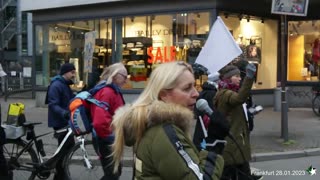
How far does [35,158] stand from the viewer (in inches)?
305

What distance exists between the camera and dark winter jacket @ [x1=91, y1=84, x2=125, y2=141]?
5922 mm

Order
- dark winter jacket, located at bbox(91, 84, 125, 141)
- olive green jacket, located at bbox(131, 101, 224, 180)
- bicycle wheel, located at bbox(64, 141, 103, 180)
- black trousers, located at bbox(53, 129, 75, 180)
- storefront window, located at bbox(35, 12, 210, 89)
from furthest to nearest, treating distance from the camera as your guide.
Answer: storefront window, located at bbox(35, 12, 210, 89), black trousers, located at bbox(53, 129, 75, 180), bicycle wheel, located at bbox(64, 141, 103, 180), dark winter jacket, located at bbox(91, 84, 125, 141), olive green jacket, located at bbox(131, 101, 224, 180)

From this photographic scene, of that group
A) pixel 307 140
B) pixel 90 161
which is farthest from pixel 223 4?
pixel 90 161

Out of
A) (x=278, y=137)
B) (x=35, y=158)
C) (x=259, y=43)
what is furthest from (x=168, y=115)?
(x=259, y=43)

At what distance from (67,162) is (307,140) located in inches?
256

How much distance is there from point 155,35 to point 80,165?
1076cm

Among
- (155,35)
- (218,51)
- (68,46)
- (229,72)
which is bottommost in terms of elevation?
(229,72)

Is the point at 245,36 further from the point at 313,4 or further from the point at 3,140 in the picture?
the point at 3,140

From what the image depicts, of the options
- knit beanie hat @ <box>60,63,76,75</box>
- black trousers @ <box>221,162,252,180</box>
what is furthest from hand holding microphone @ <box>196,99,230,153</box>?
knit beanie hat @ <box>60,63,76,75</box>

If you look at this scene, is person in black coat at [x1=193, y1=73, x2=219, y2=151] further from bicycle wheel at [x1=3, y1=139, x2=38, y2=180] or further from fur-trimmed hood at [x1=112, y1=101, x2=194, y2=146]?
fur-trimmed hood at [x1=112, y1=101, x2=194, y2=146]

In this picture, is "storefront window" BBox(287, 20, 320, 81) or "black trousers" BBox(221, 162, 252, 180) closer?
"black trousers" BBox(221, 162, 252, 180)

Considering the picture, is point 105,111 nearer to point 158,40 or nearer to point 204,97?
point 204,97

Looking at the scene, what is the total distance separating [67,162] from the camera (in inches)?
293

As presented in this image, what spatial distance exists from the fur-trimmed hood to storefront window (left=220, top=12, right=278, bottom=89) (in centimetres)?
1481
